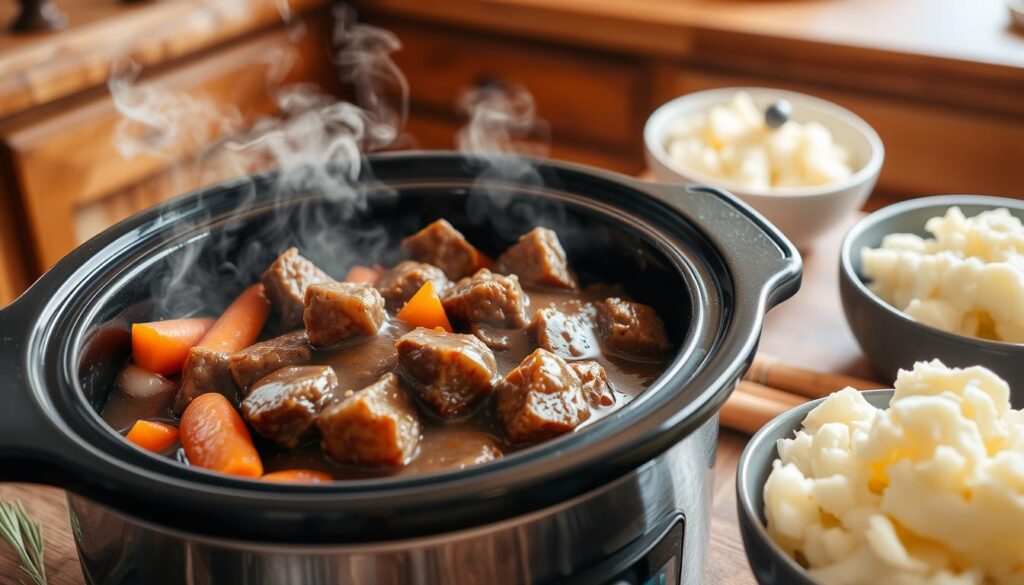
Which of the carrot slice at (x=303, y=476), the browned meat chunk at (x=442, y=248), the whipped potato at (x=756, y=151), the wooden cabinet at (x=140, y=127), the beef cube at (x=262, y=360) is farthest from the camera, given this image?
the wooden cabinet at (x=140, y=127)

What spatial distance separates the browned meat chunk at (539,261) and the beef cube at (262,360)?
0.45 metres

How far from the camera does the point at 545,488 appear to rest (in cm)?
109

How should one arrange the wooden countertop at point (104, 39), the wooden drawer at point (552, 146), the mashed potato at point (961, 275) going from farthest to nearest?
the wooden drawer at point (552, 146), the wooden countertop at point (104, 39), the mashed potato at point (961, 275)

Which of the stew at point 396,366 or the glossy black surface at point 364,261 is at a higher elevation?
the glossy black surface at point 364,261

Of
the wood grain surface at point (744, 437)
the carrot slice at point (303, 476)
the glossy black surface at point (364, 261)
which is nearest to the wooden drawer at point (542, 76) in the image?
the wood grain surface at point (744, 437)

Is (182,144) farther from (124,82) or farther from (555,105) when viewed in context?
(555,105)

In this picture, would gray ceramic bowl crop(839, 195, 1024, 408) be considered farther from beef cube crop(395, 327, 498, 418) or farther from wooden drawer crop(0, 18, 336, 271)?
wooden drawer crop(0, 18, 336, 271)

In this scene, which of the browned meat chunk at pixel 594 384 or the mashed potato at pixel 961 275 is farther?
the mashed potato at pixel 961 275

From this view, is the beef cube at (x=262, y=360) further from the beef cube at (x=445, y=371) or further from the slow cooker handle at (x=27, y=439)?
the slow cooker handle at (x=27, y=439)

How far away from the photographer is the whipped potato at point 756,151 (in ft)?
8.15

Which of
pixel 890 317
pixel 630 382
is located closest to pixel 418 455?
pixel 630 382

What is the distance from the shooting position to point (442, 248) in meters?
1.96

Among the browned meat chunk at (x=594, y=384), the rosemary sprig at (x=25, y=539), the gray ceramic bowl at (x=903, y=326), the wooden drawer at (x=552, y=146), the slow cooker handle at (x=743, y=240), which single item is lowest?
the wooden drawer at (x=552, y=146)

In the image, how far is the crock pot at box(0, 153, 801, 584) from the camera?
108cm
